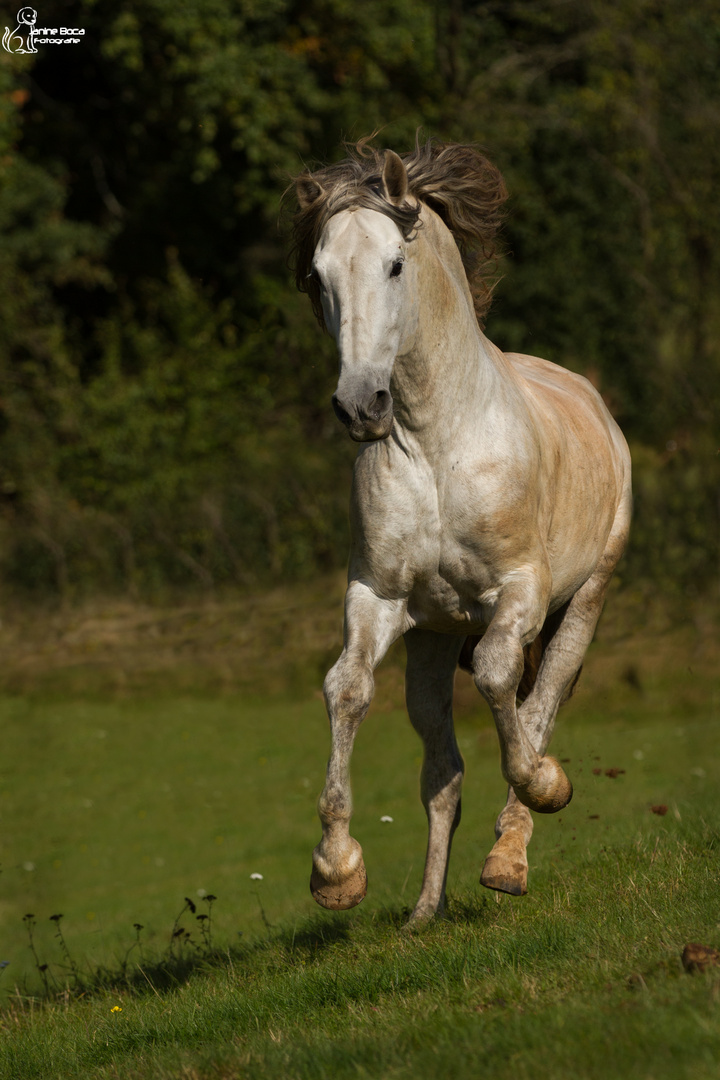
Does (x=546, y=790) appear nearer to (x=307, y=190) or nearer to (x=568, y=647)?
(x=568, y=647)

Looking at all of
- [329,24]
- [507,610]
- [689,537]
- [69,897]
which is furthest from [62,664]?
[507,610]

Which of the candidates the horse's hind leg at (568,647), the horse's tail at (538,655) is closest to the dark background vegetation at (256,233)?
the horse's hind leg at (568,647)

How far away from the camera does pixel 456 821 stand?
5.86 meters

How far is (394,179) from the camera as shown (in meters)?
4.48

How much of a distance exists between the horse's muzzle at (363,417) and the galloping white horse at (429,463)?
0.01 meters

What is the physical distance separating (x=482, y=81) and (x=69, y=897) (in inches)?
743

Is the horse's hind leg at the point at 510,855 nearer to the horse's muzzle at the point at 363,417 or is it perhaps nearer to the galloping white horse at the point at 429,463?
the galloping white horse at the point at 429,463

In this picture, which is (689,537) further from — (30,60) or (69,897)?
(30,60)

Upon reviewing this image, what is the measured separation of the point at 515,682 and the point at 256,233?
22889 millimetres

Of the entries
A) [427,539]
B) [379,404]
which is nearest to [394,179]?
[379,404]

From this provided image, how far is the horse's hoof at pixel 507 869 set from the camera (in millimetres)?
4547

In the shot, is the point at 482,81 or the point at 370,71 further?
the point at 482,81

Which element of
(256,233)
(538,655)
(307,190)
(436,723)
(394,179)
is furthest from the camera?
(256,233)

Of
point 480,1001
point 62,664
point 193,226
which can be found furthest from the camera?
point 193,226
